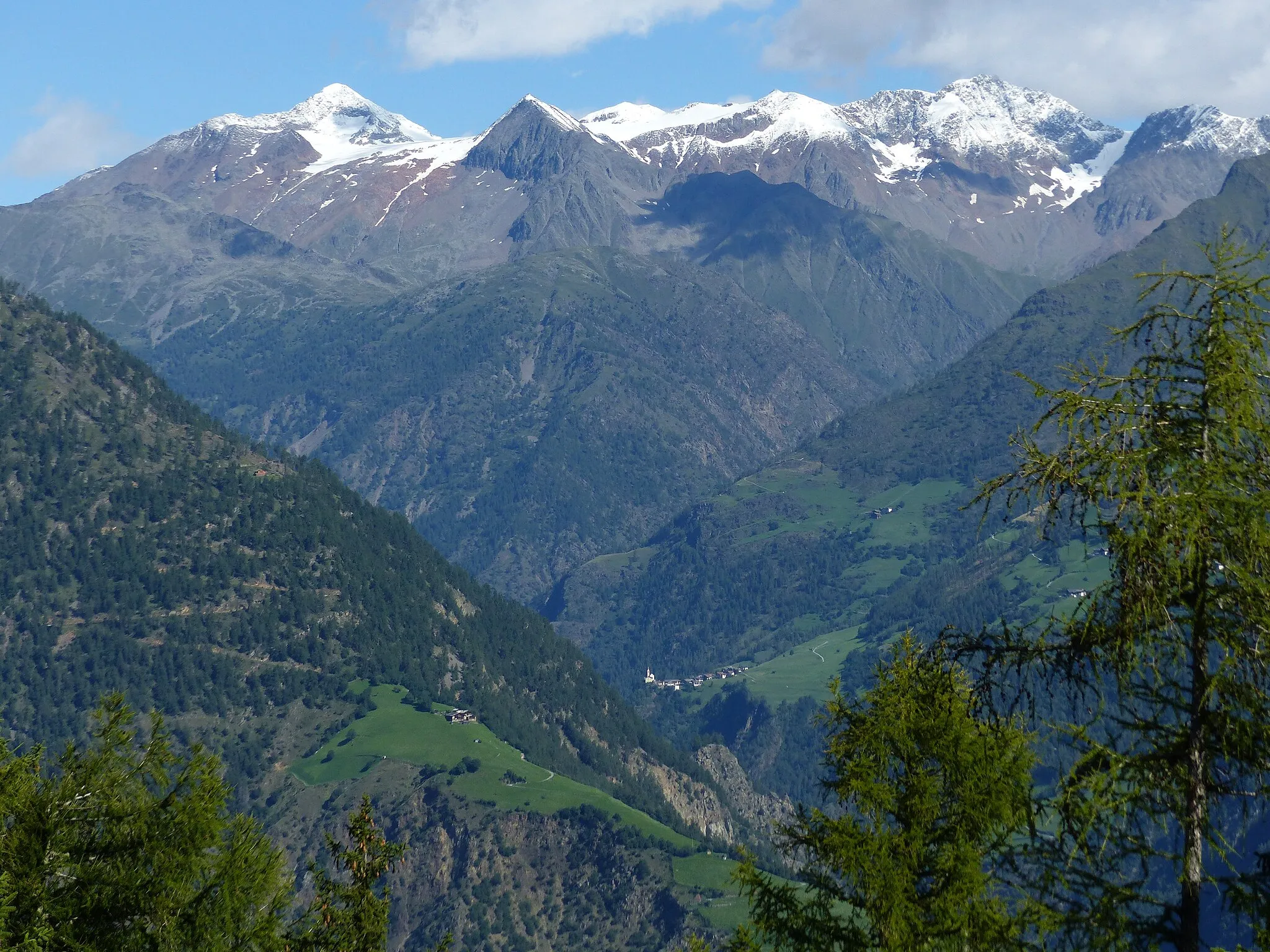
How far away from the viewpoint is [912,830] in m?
30.5

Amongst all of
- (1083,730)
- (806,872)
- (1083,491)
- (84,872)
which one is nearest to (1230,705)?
(1083,730)

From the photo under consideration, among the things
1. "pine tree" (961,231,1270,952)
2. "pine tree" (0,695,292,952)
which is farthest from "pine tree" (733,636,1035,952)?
"pine tree" (0,695,292,952)

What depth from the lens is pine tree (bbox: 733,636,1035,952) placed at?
96.6 feet

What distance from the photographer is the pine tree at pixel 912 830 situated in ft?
96.6

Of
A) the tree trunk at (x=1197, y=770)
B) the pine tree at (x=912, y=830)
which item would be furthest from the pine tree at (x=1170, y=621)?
the pine tree at (x=912, y=830)

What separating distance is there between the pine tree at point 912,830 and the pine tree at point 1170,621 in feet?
11.2

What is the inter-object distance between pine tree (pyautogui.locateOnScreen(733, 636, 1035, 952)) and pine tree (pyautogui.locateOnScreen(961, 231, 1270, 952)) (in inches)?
135

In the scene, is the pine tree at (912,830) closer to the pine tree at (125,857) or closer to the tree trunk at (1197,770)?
the tree trunk at (1197,770)

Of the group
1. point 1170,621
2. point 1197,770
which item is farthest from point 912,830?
point 1170,621

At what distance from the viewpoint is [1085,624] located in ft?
84.6

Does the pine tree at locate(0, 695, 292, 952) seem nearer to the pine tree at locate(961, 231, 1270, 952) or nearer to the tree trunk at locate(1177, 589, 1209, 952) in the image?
the pine tree at locate(961, 231, 1270, 952)

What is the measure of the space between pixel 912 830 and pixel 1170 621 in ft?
27.7

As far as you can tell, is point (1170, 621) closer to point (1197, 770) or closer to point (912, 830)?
point (1197, 770)

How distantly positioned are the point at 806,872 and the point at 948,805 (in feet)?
11.2
